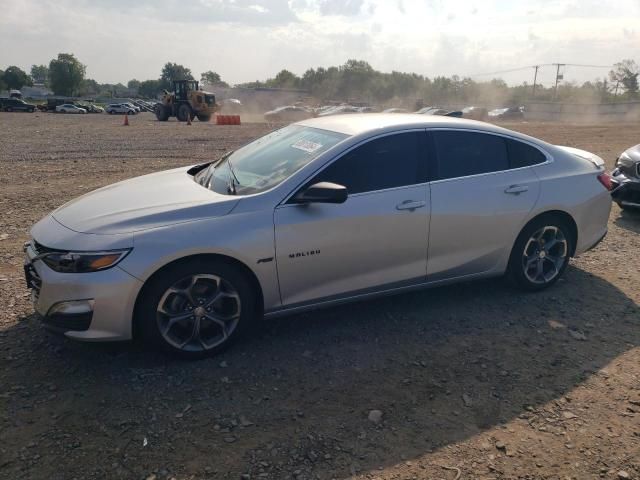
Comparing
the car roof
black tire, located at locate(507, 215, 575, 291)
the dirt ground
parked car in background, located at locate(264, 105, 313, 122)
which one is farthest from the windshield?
parked car in background, located at locate(264, 105, 313, 122)

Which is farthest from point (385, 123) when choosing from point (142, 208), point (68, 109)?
point (68, 109)

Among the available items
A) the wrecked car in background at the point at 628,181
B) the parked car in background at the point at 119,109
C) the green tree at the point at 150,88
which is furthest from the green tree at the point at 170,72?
the wrecked car in background at the point at 628,181

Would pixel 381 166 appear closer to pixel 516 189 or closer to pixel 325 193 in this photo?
pixel 325 193

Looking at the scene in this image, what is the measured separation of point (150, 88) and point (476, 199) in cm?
12309

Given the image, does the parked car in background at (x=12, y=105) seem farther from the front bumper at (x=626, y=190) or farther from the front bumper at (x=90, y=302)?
the front bumper at (x=90, y=302)

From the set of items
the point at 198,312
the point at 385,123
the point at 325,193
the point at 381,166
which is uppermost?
the point at 385,123

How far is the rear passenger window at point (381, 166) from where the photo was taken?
388cm

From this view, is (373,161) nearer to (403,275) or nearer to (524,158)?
(403,275)

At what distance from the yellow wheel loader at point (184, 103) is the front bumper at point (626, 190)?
2836 cm

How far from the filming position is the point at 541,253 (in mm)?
4754

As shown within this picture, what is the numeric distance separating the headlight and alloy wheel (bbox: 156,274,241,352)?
0.38m

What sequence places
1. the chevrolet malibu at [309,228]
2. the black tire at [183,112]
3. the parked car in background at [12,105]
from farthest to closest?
the parked car in background at [12,105], the black tire at [183,112], the chevrolet malibu at [309,228]

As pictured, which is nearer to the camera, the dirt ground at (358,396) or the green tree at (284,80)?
the dirt ground at (358,396)

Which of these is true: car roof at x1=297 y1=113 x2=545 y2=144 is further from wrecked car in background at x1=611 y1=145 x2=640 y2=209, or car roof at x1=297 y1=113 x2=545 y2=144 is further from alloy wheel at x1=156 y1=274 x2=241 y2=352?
wrecked car in background at x1=611 y1=145 x2=640 y2=209
